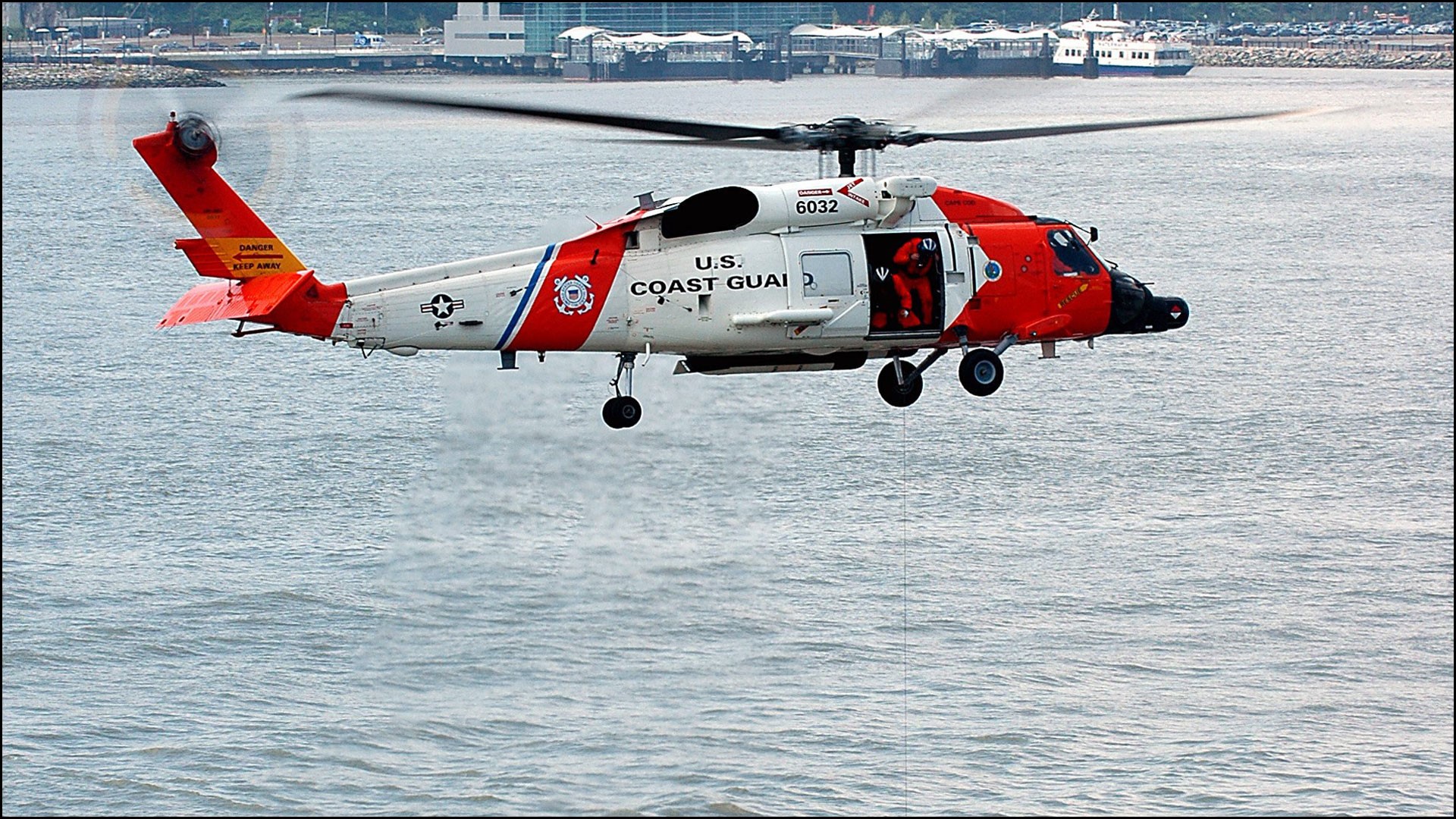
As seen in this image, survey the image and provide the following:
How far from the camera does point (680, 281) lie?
68.8 feet

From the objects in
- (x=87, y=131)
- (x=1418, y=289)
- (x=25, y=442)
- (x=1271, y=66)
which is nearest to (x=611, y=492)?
(x=25, y=442)

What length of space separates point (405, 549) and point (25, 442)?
1339 cm

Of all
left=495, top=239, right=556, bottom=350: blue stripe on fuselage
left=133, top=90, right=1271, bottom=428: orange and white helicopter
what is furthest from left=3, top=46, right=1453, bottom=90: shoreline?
left=495, top=239, right=556, bottom=350: blue stripe on fuselage

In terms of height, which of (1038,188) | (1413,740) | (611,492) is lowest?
(1413,740)

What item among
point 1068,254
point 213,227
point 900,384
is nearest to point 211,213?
point 213,227

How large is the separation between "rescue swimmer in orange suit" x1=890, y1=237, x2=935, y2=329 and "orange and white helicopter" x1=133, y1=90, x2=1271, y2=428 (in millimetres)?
16

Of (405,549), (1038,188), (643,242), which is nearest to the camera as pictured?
(643,242)

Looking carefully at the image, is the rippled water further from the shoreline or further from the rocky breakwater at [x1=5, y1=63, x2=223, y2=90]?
the rocky breakwater at [x1=5, y1=63, x2=223, y2=90]

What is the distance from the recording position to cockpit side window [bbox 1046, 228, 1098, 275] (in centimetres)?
2253

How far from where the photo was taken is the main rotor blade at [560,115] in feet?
54.3

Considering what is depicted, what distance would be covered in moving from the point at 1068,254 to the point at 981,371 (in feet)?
5.80

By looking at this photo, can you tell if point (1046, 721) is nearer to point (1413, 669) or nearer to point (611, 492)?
point (1413, 669)

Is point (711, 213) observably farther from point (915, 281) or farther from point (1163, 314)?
point (1163, 314)

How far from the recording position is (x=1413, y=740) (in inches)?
1849
